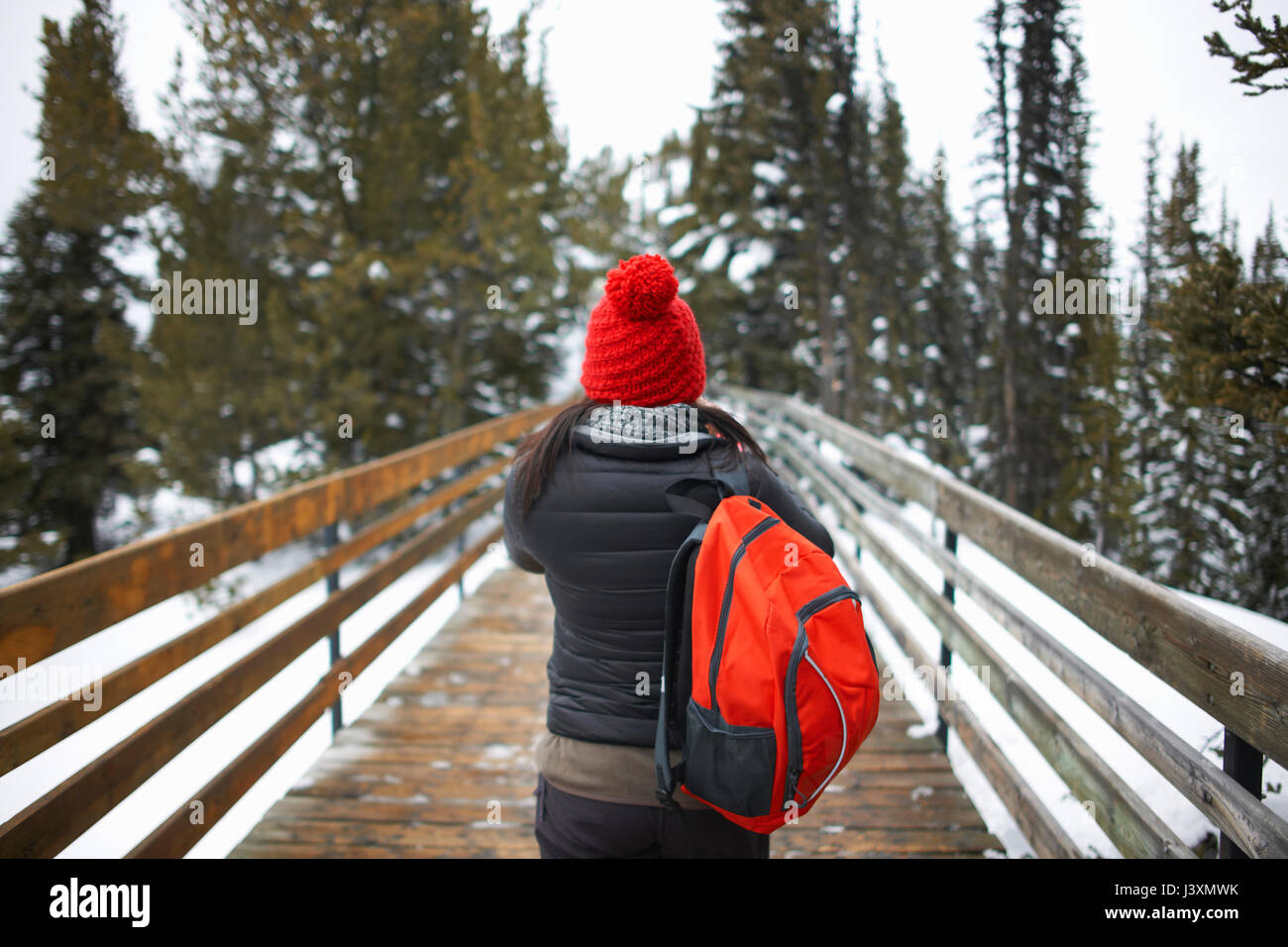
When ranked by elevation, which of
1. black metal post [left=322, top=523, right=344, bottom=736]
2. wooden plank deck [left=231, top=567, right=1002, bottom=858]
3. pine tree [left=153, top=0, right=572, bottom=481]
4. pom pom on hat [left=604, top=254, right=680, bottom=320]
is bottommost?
wooden plank deck [left=231, top=567, right=1002, bottom=858]

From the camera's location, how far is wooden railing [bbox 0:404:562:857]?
1592mm

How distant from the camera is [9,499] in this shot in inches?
624

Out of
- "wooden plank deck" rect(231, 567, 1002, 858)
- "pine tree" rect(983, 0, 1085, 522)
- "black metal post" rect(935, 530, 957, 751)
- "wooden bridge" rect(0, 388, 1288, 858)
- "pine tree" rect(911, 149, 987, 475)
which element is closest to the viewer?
"wooden bridge" rect(0, 388, 1288, 858)

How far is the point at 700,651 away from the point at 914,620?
18.5 ft

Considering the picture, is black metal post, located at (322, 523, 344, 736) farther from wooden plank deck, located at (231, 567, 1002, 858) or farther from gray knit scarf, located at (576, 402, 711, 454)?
gray knit scarf, located at (576, 402, 711, 454)

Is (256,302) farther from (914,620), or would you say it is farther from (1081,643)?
(1081,643)

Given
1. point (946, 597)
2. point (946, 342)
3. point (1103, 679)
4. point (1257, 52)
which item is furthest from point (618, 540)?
point (946, 342)

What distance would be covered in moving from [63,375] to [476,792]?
21.4 metres

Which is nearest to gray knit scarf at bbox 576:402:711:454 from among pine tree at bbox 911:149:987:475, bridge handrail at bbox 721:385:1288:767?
bridge handrail at bbox 721:385:1288:767

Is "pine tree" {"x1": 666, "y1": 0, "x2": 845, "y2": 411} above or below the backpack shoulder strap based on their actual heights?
above

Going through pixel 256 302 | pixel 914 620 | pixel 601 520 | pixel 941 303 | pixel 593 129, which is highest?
pixel 593 129

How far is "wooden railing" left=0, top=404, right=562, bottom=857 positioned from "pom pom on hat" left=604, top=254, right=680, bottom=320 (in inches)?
49.7
